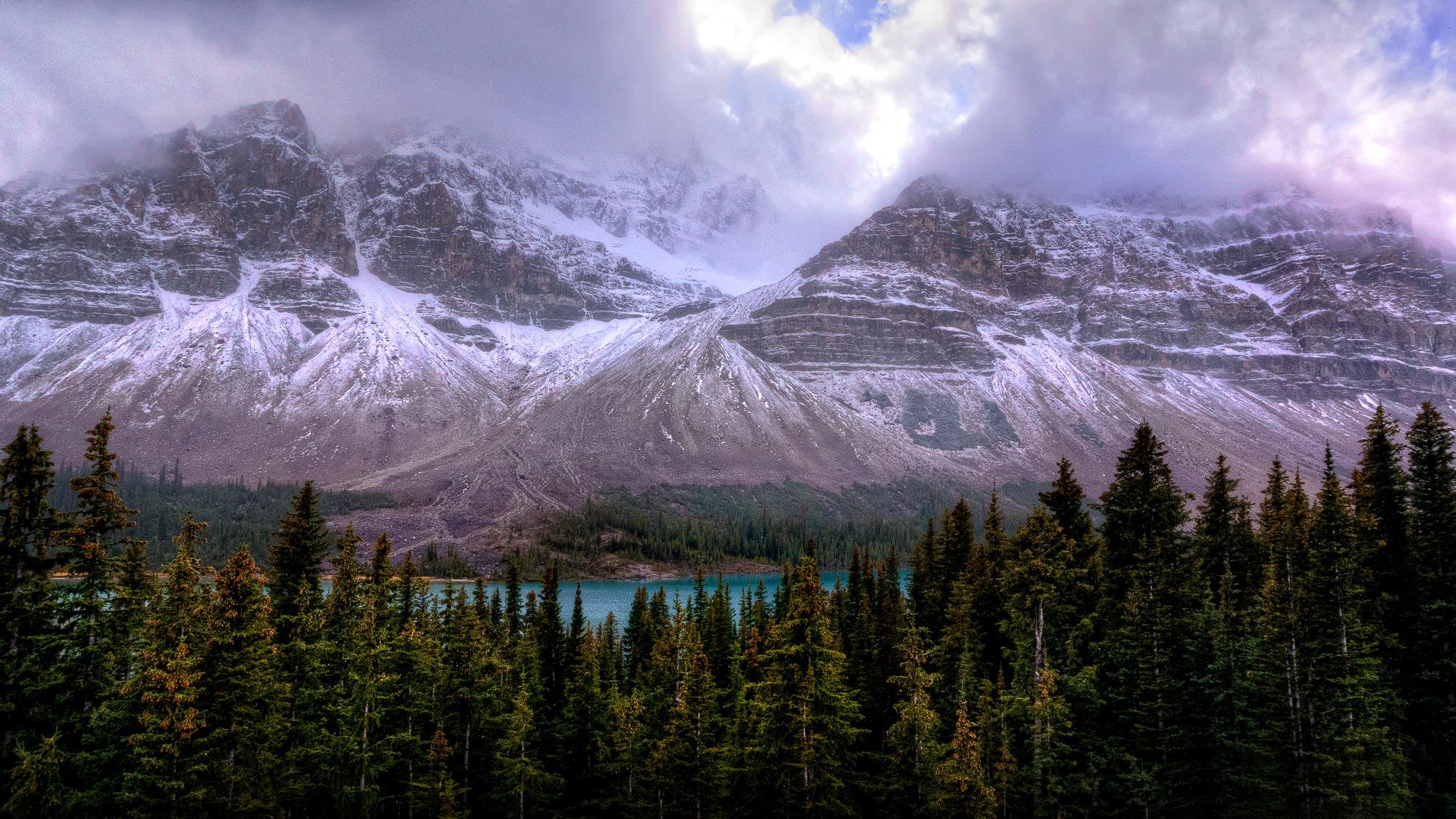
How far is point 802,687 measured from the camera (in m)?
31.9

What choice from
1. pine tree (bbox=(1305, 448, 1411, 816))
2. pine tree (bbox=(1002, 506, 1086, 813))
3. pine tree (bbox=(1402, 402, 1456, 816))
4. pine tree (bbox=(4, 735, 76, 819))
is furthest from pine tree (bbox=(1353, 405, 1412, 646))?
pine tree (bbox=(4, 735, 76, 819))

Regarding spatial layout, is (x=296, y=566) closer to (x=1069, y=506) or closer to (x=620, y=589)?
(x=1069, y=506)

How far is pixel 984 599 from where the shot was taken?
44.0 metres

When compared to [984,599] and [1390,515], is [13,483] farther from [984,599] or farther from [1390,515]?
[1390,515]

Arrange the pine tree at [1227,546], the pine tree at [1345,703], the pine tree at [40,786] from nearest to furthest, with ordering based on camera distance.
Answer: the pine tree at [40,786] → the pine tree at [1345,703] → the pine tree at [1227,546]

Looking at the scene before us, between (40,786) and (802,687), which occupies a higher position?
(802,687)

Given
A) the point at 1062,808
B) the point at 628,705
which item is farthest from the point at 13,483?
the point at 1062,808

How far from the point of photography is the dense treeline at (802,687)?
81.9 ft

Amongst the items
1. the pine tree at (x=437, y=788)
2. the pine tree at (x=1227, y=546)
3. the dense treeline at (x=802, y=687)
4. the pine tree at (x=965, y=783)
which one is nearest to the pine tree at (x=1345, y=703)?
the dense treeline at (x=802, y=687)

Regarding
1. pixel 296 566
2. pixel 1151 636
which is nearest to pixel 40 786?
pixel 296 566

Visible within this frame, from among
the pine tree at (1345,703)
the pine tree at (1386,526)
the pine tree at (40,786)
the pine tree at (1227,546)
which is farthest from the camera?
the pine tree at (1227,546)

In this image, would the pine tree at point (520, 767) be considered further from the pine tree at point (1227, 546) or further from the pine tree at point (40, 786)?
the pine tree at point (1227, 546)

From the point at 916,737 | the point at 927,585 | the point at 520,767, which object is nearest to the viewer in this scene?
the point at 916,737

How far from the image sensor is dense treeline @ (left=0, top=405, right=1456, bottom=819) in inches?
982
